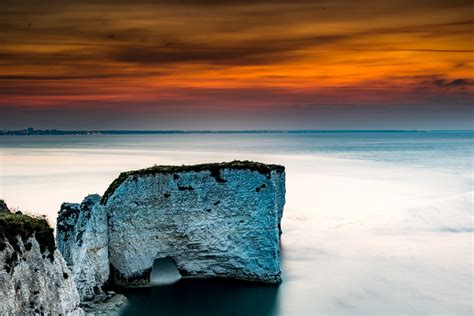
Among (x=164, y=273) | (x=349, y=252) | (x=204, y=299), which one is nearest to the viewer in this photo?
(x=204, y=299)

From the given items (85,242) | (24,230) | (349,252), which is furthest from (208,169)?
(24,230)

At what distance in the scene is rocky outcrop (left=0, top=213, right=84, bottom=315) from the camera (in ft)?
44.3

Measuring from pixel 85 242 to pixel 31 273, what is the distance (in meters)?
Answer: 11.2

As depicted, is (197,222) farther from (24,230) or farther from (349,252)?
(24,230)

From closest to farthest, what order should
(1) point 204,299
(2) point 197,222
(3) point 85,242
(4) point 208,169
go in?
(3) point 85,242, (1) point 204,299, (2) point 197,222, (4) point 208,169

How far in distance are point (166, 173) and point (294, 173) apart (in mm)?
64352

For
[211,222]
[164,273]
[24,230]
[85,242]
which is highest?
[24,230]

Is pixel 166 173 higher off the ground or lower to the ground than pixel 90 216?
higher

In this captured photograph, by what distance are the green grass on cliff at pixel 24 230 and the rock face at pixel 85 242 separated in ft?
31.6

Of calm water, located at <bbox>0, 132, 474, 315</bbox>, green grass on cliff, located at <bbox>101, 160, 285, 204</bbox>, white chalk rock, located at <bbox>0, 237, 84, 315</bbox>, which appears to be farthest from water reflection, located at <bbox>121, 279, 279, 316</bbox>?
white chalk rock, located at <bbox>0, 237, 84, 315</bbox>

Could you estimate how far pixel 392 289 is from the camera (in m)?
29.3

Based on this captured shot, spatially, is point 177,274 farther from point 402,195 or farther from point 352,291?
point 402,195

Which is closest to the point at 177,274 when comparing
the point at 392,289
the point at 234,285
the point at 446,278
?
the point at 234,285

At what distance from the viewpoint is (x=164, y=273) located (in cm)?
3050
